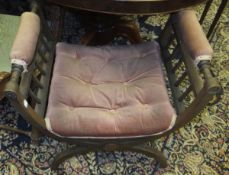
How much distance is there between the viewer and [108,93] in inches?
46.2

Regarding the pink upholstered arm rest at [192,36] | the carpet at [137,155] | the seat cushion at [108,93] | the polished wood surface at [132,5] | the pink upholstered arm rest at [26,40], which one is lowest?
the carpet at [137,155]

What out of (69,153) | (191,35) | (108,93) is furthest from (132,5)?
(69,153)

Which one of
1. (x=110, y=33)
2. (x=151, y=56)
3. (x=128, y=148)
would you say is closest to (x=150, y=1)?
(x=151, y=56)

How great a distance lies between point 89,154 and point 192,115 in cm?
70

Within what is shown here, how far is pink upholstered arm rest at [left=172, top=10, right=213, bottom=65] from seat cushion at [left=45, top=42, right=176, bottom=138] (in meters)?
0.19

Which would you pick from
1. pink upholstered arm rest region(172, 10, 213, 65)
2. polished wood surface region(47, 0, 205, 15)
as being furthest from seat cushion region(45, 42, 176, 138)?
polished wood surface region(47, 0, 205, 15)

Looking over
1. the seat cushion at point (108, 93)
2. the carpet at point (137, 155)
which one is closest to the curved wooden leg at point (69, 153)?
the carpet at point (137, 155)

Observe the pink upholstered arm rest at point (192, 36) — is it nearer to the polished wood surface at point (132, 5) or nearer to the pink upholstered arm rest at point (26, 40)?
the polished wood surface at point (132, 5)

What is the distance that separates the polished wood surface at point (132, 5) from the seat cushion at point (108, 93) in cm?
29

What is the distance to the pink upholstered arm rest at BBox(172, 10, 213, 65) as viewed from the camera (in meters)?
0.96

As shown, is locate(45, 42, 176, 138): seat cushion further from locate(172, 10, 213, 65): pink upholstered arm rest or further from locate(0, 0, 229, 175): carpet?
locate(0, 0, 229, 175): carpet

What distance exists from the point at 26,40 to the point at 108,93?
384mm

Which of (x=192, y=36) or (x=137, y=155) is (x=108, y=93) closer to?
(x=192, y=36)

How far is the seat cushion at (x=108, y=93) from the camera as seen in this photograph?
106 cm
